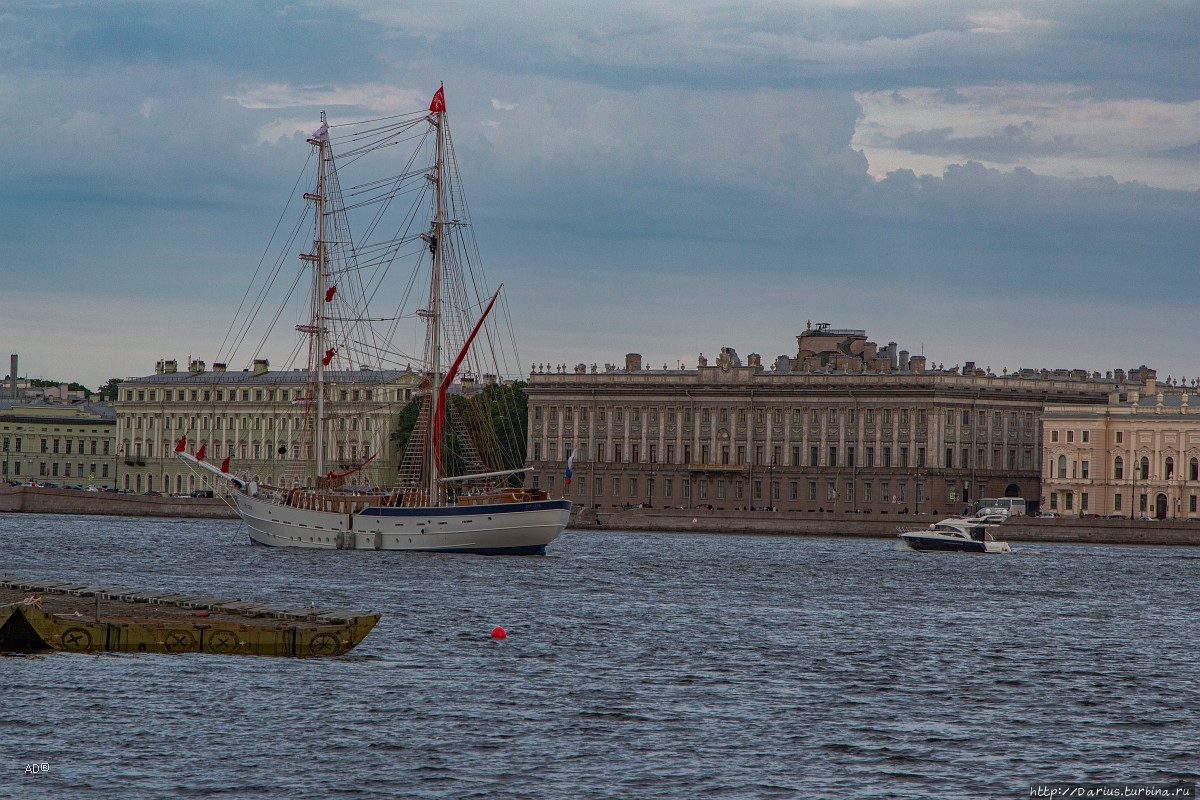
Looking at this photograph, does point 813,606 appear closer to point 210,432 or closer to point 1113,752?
point 1113,752

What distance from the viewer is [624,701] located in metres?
35.8

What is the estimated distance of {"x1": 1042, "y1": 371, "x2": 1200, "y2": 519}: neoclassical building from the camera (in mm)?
133750

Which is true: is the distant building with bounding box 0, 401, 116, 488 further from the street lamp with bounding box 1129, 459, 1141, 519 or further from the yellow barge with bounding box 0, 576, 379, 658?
the yellow barge with bounding box 0, 576, 379, 658

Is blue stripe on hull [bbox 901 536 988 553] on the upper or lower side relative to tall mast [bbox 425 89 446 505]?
lower

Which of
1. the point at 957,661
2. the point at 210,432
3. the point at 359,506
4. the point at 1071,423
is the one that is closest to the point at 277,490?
the point at 359,506

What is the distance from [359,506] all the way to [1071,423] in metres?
69.0

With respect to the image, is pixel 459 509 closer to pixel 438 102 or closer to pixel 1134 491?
pixel 438 102

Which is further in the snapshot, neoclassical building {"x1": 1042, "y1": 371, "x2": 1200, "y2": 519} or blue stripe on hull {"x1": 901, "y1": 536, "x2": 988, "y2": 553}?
neoclassical building {"x1": 1042, "y1": 371, "x2": 1200, "y2": 519}

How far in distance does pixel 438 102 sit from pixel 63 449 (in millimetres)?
105367

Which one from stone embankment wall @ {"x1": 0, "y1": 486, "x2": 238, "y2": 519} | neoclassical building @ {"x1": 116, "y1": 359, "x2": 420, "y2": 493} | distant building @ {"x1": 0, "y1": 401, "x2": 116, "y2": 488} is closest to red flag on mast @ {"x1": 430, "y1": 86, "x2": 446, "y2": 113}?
stone embankment wall @ {"x1": 0, "y1": 486, "x2": 238, "y2": 519}

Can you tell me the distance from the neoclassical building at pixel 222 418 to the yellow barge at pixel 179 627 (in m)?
123

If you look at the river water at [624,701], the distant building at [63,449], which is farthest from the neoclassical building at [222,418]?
the river water at [624,701]

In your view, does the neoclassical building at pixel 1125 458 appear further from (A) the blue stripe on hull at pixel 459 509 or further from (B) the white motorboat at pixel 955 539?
(A) the blue stripe on hull at pixel 459 509

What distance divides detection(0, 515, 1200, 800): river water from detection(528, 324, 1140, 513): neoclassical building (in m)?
81.3
